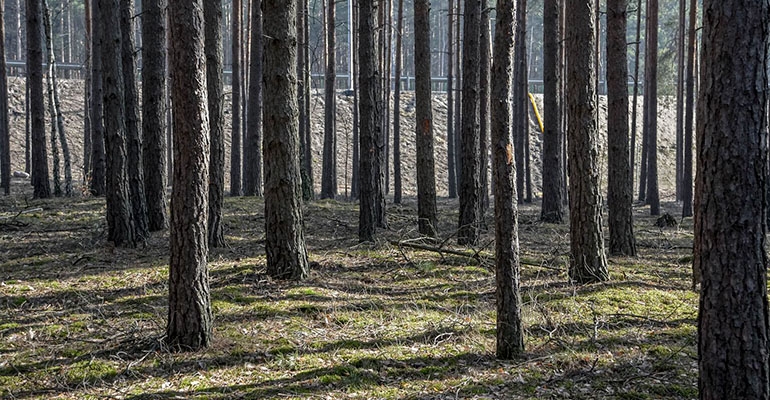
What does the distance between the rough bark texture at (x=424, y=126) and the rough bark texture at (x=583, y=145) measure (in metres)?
3.38

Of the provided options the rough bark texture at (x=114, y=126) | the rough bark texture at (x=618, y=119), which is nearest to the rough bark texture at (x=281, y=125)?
the rough bark texture at (x=114, y=126)

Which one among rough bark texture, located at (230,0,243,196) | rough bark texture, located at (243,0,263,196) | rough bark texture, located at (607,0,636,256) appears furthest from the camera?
rough bark texture, located at (230,0,243,196)

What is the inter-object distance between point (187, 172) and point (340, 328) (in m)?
2.34

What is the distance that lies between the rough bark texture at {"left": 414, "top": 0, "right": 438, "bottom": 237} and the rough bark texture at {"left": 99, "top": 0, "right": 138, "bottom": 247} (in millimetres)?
4878

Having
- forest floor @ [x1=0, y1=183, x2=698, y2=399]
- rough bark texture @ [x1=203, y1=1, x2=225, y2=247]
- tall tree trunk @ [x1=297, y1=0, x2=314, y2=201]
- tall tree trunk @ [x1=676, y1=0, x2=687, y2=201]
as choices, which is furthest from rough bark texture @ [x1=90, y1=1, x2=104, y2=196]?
tall tree trunk @ [x1=676, y1=0, x2=687, y2=201]

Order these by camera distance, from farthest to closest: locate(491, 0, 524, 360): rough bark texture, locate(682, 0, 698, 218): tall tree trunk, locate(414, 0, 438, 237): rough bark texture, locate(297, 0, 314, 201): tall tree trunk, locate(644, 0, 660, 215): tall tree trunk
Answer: locate(644, 0, 660, 215): tall tree trunk, locate(682, 0, 698, 218): tall tree trunk, locate(297, 0, 314, 201): tall tree trunk, locate(414, 0, 438, 237): rough bark texture, locate(491, 0, 524, 360): rough bark texture

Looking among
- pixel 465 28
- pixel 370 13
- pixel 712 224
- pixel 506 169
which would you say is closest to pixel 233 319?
pixel 506 169

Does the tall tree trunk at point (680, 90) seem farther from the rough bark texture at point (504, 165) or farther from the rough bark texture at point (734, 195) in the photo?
the rough bark texture at point (734, 195)

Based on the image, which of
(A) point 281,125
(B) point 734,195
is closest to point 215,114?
(A) point 281,125

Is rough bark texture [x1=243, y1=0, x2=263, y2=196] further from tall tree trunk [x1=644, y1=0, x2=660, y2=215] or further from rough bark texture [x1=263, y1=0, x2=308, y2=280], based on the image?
tall tree trunk [x1=644, y1=0, x2=660, y2=215]

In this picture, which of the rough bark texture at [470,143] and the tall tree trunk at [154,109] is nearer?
the tall tree trunk at [154,109]

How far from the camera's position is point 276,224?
338 inches

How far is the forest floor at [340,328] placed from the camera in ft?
18.9

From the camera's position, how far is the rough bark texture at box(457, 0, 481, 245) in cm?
1158
